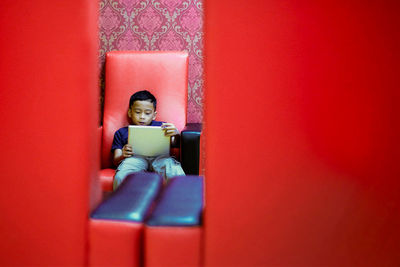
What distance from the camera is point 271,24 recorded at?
61 cm

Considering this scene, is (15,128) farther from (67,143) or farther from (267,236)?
(267,236)

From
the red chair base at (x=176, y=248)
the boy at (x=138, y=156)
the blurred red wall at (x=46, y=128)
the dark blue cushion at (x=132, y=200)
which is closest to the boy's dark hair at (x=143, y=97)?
the boy at (x=138, y=156)

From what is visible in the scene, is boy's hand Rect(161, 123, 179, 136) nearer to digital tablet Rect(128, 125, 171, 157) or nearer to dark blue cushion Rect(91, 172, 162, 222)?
digital tablet Rect(128, 125, 171, 157)

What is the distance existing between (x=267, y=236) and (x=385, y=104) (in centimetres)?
33

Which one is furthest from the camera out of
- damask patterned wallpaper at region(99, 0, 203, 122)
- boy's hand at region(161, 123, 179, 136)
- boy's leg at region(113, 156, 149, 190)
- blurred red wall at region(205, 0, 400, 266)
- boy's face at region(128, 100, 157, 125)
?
damask patterned wallpaper at region(99, 0, 203, 122)

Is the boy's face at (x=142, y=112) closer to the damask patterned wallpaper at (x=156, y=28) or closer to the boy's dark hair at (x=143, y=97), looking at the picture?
the boy's dark hair at (x=143, y=97)

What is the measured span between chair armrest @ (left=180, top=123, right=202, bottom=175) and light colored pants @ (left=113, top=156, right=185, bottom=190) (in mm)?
83

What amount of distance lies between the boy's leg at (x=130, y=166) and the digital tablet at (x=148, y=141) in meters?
0.05

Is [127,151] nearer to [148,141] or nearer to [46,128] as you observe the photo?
[148,141]

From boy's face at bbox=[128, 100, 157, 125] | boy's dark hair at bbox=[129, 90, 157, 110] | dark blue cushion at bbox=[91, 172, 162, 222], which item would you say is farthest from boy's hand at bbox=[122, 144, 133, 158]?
→ dark blue cushion at bbox=[91, 172, 162, 222]

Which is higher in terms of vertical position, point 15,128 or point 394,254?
point 15,128

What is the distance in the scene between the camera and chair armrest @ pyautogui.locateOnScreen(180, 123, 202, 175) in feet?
6.15

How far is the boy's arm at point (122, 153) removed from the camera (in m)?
2.01

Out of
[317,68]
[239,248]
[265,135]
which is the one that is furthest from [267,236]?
[317,68]
